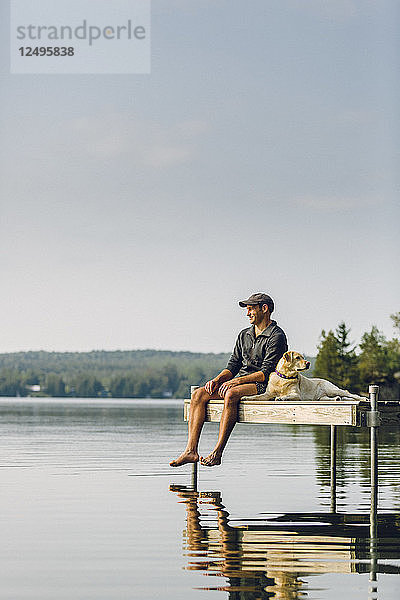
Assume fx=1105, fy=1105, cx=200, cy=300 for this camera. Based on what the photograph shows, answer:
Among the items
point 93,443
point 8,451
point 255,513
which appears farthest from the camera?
point 93,443

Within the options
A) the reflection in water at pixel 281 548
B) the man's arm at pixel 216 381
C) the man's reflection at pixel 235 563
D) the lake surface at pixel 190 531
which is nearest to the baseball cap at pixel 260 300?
the man's arm at pixel 216 381

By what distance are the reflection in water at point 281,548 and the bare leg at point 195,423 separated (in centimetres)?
94

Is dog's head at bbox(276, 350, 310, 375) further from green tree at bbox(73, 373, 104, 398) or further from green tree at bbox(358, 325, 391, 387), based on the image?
green tree at bbox(73, 373, 104, 398)

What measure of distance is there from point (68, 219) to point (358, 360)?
38.0 metres

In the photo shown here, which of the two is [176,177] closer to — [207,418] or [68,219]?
[68,219]

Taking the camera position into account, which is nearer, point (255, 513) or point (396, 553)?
point (396, 553)

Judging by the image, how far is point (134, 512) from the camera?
8.48m

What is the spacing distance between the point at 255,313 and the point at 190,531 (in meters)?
3.00

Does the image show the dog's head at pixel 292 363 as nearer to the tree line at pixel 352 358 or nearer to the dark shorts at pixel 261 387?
the dark shorts at pixel 261 387

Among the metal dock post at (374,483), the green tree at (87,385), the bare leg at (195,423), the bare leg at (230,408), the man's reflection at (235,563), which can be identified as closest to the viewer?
the man's reflection at (235,563)

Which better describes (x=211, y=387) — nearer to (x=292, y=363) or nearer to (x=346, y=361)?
(x=292, y=363)

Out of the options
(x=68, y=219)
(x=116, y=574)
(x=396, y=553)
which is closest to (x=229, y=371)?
(x=396, y=553)

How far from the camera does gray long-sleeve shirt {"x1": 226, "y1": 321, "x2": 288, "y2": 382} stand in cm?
979

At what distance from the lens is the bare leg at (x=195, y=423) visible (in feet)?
32.3
